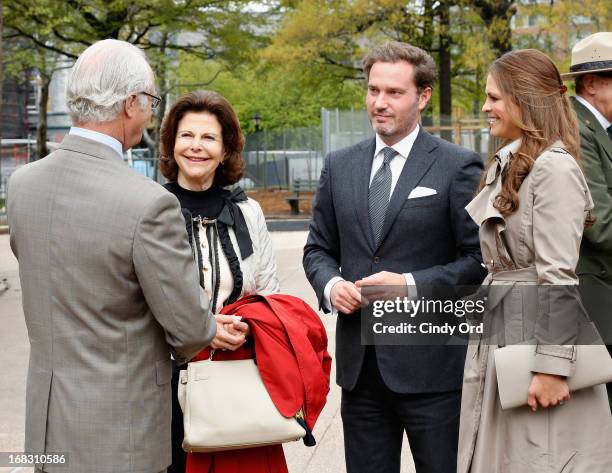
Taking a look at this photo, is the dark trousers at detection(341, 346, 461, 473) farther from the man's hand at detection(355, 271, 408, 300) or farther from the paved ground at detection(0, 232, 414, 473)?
the paved ground at detection(0, 232, 414, 473)

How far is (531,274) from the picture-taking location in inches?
124

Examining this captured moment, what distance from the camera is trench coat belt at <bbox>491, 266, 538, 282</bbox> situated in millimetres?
3146

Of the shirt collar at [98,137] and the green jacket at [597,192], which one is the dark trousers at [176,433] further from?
the green jacket at [597,192]

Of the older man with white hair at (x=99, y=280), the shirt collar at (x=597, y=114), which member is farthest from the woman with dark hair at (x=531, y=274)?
the older man with white hair at (x=99, y=280)

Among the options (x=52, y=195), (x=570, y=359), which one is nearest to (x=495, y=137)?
(x=570, y=359)

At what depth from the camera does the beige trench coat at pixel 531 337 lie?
3037 millimetres

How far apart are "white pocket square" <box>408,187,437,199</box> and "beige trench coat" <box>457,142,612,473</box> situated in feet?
1.20

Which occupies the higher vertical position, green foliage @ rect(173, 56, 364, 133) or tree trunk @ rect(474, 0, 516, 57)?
tree trunk @ rect(474, 0, 516, 57)

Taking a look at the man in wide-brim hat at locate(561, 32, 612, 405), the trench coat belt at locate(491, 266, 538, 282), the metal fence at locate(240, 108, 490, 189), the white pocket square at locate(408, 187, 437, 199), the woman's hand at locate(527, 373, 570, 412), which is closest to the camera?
the woman's hand at locate(527, 373, 570, 412)

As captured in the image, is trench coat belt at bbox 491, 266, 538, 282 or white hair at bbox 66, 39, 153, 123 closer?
white hair at bbox 66, 39, 153, 123

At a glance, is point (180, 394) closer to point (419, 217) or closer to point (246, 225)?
point (246, 225)

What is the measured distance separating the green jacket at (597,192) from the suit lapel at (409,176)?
26.9 inches

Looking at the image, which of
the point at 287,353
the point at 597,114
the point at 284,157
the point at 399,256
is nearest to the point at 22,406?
the point at 287,353

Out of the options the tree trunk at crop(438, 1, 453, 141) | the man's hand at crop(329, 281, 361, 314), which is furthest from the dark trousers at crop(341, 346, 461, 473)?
the tree trunk at crop(438, 1, 453, 141)
